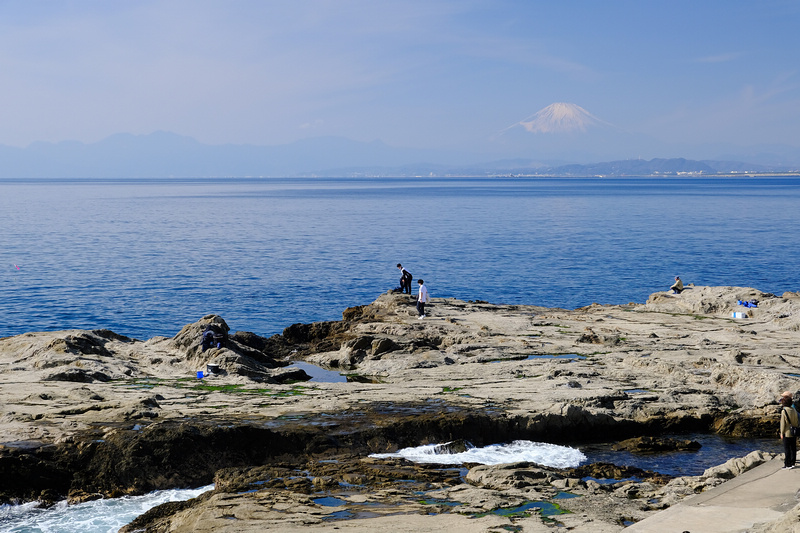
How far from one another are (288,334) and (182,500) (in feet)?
58.3

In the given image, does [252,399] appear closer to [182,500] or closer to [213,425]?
[213,425]

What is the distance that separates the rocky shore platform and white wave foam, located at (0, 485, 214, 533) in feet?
1.19

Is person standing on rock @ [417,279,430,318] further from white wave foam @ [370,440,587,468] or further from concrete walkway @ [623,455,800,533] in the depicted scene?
concrete walkway @ [623,455,800,533]

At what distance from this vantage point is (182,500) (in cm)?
1425

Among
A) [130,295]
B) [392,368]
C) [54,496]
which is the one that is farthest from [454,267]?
[54,496]

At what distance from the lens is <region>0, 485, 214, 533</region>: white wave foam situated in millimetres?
13117

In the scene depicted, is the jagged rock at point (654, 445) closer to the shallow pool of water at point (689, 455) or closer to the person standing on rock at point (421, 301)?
the shallow pool of water at point (689, 455)

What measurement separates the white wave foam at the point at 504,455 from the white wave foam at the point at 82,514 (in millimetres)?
5073

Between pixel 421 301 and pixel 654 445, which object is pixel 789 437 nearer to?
pixel 654 445

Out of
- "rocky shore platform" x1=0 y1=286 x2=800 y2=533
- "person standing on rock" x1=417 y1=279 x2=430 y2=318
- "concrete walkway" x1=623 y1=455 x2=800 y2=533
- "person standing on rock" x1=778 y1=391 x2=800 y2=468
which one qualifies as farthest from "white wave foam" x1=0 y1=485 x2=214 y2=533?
"person standing on rock" x1=417 y1=279 x2=430 y2=318

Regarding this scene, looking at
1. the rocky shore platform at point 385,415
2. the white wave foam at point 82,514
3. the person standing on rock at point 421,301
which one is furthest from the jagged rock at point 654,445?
the person standing on rock at point 421,301

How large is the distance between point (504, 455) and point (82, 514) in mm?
9316

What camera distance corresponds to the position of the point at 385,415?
1844cm

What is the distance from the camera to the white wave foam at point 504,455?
1659 cm
